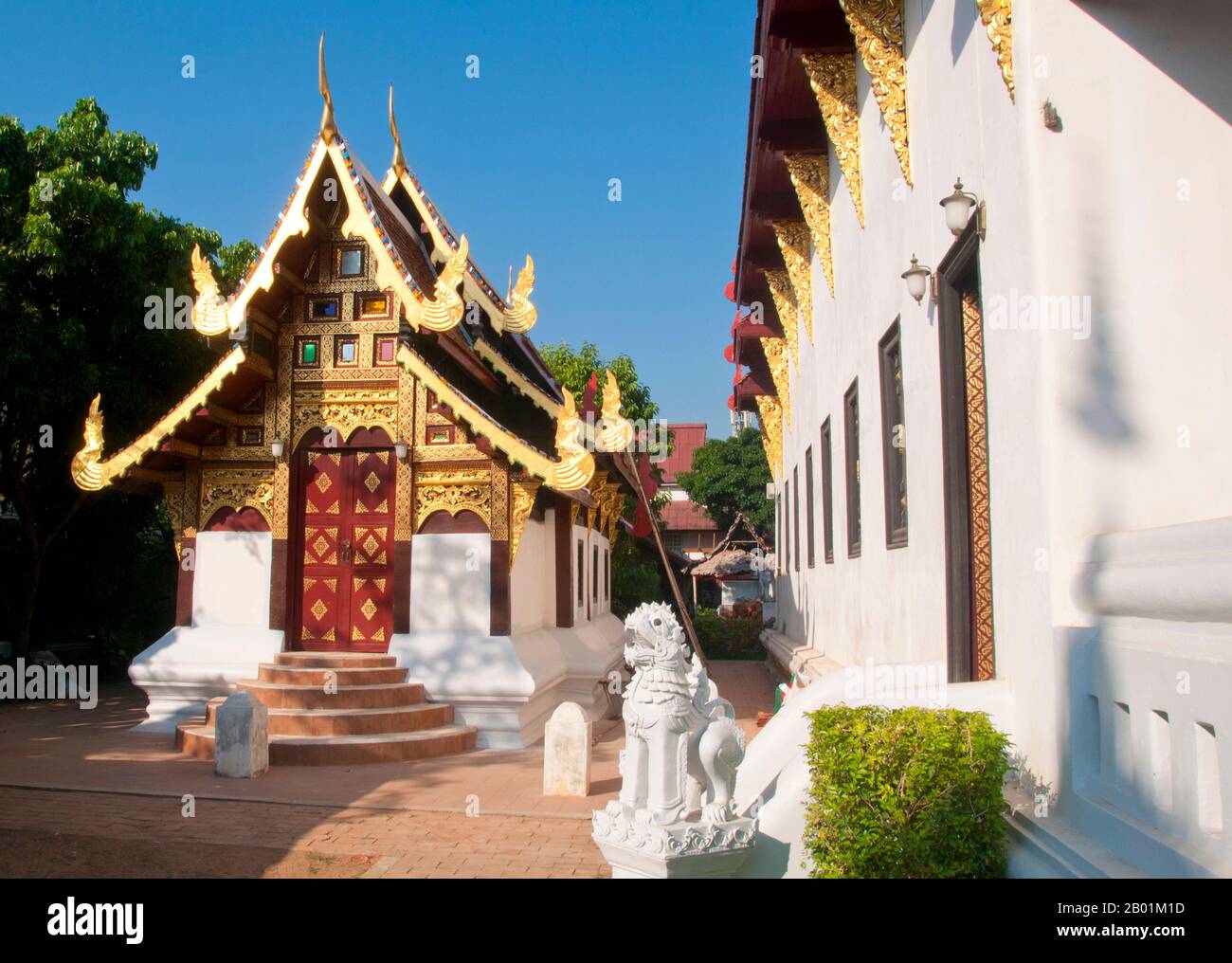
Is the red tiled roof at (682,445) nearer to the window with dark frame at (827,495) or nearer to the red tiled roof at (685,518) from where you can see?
the red tiled roof at (685,518)

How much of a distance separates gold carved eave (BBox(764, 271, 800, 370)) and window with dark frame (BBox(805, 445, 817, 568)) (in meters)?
1.72

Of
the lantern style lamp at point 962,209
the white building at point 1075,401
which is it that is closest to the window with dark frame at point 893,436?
the white building at point 1075,401

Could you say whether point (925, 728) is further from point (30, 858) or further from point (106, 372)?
point (106, 372)

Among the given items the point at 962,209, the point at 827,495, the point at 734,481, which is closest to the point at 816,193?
the point at 827,495

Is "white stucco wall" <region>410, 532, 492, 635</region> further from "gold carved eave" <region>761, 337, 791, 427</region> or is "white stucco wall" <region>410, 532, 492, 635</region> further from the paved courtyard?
"gold carved eave" <region>761, 337, 791, 427</region>

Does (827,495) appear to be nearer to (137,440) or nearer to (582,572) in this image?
(582,572)

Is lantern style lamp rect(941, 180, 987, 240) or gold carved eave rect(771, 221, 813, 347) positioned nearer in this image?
lantern style lamp rect(941, 180, 987, 240)

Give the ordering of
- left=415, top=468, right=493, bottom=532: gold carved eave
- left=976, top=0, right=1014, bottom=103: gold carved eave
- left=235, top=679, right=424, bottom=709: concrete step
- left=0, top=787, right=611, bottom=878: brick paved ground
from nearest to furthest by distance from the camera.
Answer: left=976, top=0, right=1014, bottom=103: gold carved eave → left=0, top=787, right=611, bottom=878: brick paved ground → left=235, top=679, right=424, bottom=709: concrete step → left=415, top=468, right=493, bottom=532: gold carved eave

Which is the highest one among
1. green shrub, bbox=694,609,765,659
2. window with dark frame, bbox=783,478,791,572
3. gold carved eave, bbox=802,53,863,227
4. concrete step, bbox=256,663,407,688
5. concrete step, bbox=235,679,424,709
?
gold carved eave, bbox=802,53,863,227

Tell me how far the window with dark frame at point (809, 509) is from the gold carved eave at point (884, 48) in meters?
6.33

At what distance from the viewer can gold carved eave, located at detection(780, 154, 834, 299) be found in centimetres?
977

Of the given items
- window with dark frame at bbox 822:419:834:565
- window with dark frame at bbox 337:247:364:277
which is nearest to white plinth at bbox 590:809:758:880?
window with dark frame at bbox 822:419:834:565

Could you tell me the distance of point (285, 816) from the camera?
684 centimetres
